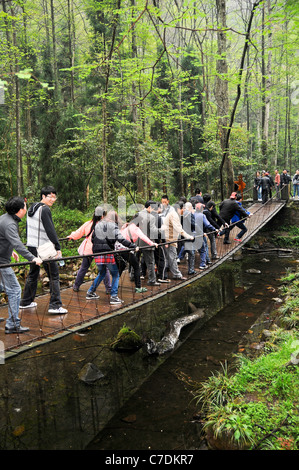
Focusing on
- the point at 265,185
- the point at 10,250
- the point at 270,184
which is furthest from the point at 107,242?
the point at 270,184

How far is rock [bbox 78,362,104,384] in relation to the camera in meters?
5.46

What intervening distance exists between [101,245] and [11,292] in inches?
68.9

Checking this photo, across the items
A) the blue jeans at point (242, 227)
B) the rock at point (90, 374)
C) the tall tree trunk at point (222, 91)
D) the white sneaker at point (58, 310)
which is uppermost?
the tall tree trunk at point (222, 91)

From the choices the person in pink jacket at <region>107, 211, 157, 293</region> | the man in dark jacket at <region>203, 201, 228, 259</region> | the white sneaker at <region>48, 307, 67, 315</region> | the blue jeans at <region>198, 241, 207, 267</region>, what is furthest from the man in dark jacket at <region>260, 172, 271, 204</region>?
the white sneaker at <region>48, 307, 67, 315</region>

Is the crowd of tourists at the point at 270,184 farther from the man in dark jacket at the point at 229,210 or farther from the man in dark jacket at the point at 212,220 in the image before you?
the man in dark jacket at the point at 212,220

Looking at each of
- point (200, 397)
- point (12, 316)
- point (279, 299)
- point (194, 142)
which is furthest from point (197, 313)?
point (194, 142)

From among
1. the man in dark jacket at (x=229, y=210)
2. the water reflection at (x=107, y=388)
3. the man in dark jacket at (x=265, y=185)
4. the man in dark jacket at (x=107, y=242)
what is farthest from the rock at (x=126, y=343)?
the man in dark jacket at (x=265, y=185)

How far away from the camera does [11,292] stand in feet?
14.4

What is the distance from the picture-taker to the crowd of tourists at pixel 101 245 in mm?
4391

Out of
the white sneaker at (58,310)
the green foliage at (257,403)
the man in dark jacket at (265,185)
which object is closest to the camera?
the green foliage at (257,403)

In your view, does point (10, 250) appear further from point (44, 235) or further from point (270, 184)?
point (270, 184)

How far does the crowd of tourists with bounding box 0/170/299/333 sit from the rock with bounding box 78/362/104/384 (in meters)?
1.12

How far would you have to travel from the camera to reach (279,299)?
29.3ft

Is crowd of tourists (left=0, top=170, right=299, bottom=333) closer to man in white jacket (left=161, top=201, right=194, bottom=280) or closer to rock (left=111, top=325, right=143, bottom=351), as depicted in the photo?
man in white jacket (left=161, top=201, right=194, bottom=280)
